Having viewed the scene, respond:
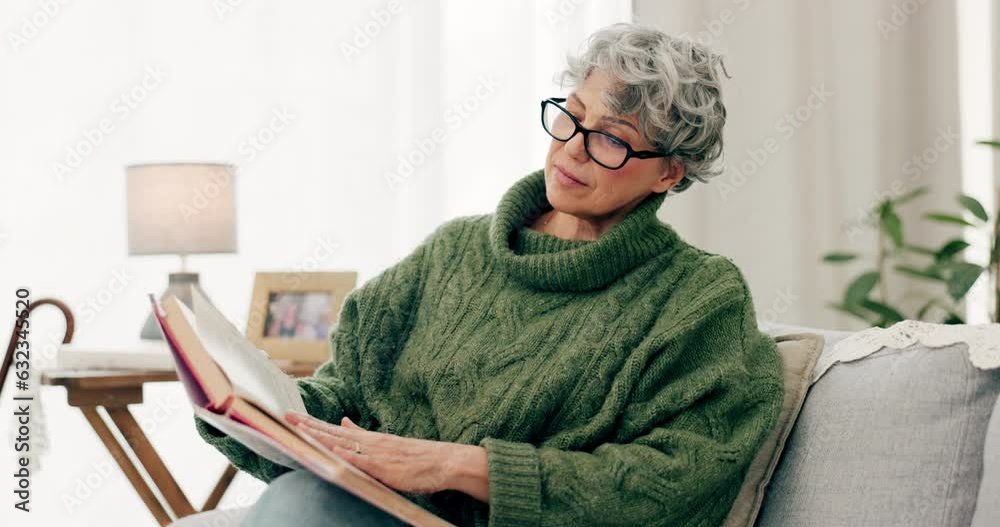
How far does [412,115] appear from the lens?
9.66 ft

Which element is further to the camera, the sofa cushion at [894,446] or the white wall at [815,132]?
the white wall at [815,132]

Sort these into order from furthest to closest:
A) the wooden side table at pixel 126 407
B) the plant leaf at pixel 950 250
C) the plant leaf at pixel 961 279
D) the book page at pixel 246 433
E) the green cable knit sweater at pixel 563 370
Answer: the plant leaf at pixel 950 250, the plant leaf at pixel 961 279, the wooden side table at pixel 126 407, the green cable knit sweater at pixel 563 370, the book page at pixel 246 433

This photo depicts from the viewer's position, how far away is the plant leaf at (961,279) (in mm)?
2568

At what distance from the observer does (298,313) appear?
95.7 inches

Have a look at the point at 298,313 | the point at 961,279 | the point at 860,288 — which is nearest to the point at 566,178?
the point at 298,313

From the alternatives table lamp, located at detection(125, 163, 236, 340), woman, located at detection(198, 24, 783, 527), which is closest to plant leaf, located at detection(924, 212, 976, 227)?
woman, located at detection(198, 24, 783, 527)

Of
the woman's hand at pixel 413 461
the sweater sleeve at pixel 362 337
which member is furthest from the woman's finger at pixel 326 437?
the sweater sleeve at pixel 362 337

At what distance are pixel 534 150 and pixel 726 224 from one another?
24.2 inches

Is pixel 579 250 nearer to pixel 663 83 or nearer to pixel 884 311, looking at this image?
pixel 663 83

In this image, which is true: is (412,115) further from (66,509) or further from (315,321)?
(66,509)

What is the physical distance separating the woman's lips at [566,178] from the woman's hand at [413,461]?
43 centimetres

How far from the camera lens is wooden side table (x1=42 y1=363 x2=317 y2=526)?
213 centimetres

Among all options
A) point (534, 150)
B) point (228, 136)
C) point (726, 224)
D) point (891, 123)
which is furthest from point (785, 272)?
point (228, 136)

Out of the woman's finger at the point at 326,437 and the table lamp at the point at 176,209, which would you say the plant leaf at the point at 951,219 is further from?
the woman's finger at the point at 326,437
